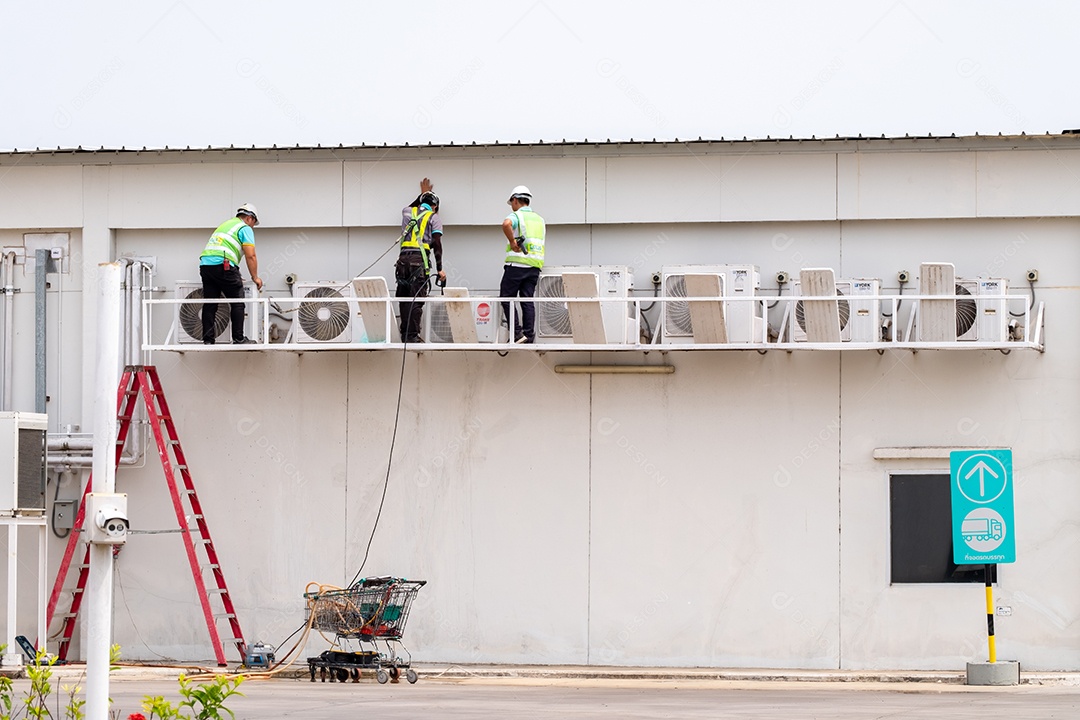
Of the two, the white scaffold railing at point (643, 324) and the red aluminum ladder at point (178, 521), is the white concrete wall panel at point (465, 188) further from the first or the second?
the red aluminum ladder at point (178, 521)

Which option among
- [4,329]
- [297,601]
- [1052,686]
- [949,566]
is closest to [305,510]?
[297,601]

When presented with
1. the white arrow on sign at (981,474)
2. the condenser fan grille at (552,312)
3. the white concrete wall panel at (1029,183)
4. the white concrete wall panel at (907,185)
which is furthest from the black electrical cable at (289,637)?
the white concrete wall panel at (1029,183)

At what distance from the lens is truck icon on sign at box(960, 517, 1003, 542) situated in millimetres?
16750

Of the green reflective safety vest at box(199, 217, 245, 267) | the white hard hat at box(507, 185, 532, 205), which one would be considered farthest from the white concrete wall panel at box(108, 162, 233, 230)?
the white hard hat at box(507, 185, 532, 205)

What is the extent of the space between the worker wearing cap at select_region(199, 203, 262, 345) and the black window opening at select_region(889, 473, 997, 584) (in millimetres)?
8465

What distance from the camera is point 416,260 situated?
18.5 meters

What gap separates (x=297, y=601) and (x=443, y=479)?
2434 mm

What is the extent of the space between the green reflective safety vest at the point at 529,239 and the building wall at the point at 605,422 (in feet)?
2.74

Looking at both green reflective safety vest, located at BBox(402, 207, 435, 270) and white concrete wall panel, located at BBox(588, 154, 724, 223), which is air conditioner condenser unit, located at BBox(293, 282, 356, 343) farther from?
white concrete wall panel, located at BBox(588, 154, 724, 223)

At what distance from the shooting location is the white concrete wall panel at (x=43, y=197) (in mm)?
19734

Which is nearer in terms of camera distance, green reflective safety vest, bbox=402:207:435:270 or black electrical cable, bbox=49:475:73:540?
green reflective safety vest, bbox=402:207:435:270

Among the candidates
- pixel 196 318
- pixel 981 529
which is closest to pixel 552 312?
pixel 196 318

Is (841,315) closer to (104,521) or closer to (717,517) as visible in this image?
(717,517)

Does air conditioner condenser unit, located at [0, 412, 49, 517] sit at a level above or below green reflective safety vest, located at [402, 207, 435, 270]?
below
